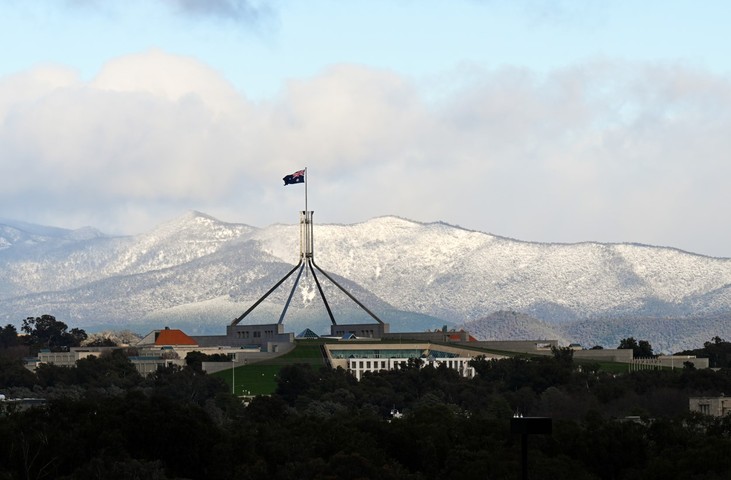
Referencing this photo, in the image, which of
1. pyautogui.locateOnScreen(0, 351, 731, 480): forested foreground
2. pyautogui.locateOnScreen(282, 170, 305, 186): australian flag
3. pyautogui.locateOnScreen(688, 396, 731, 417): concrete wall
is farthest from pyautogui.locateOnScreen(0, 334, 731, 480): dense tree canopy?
pyautogui.locateOnScreen(282, 170, 305, 186): australian flag

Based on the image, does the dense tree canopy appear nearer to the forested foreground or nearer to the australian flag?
the forested foreground

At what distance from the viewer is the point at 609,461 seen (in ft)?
365

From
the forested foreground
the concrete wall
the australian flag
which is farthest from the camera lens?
the australian flag

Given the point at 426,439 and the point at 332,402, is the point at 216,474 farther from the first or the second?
the point at 332,402

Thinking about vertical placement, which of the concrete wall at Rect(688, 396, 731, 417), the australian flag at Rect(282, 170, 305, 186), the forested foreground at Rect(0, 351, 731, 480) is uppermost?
the australian flag at Rect(282, 170, 305, 186)

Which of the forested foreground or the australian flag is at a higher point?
the australian flag

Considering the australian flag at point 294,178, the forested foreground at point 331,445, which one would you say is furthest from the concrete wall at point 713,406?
the australian flag at point 294,178

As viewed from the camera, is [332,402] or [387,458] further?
[332,402]

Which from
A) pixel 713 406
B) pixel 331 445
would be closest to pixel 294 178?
pixel 713 406

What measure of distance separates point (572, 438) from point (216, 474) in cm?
1912

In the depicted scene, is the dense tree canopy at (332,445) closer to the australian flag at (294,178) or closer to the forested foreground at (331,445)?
the forested foreground at (331,445)

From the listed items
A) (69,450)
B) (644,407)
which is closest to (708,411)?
(644,407)

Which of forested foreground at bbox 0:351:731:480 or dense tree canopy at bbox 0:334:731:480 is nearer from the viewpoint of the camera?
forested foreground at bbox 0:351:731:480

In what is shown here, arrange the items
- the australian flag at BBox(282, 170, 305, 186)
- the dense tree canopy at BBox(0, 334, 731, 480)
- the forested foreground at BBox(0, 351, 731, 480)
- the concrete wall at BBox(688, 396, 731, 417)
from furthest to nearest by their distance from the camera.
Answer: the australian flag at BBox(282, 170, 305, 186) < the concrete wall at BBox(688, 396, 731, 417) < the dense tree canopy at BBox(0, 334, 731, 480) < the forested foreground at BBox(0, 351, 731, 480)
